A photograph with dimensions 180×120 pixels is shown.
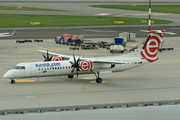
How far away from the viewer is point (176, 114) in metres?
18.2

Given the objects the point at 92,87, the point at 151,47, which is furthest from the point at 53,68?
the point at 151,47

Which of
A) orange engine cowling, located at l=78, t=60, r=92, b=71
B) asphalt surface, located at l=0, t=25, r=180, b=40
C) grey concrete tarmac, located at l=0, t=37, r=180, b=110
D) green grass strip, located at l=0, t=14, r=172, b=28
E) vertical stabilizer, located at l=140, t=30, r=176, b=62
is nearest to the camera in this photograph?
grey concrete tarmac, located at l=0, t=37, r=180, b=110

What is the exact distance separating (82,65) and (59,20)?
9098cm

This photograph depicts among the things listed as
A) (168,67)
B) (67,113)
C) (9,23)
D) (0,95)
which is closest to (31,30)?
(9,23)

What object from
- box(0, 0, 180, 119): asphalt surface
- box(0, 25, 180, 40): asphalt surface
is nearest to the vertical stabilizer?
box(0, 0, 180, 119): asphalt surface

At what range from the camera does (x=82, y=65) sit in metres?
41.8

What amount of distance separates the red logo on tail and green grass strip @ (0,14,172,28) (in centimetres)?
7628

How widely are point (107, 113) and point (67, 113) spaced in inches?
95.2

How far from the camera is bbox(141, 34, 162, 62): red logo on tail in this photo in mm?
45500

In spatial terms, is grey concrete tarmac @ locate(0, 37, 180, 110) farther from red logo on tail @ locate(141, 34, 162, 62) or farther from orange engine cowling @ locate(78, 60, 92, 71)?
red logo on tail @ locate(141, 34, 162, 62)

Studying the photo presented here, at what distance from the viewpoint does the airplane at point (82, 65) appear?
40562 millimetres

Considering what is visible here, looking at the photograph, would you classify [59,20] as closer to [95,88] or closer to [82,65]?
[82,65]

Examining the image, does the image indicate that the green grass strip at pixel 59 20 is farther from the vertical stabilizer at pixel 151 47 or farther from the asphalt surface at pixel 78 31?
the vertical stabilizer at pixel 151 47

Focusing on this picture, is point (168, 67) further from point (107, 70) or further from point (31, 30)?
point (31, 30)
